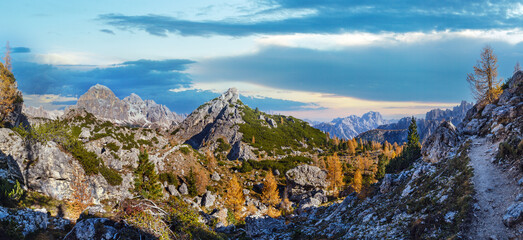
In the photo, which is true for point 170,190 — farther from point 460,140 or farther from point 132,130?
point 460,140

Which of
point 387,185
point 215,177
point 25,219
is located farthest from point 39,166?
point 215,177

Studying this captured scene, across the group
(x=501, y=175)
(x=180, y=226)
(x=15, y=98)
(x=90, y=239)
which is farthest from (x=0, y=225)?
(x=15, y=98)

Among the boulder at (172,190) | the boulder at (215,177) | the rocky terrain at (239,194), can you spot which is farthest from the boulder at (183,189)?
the boulder at (215,177)

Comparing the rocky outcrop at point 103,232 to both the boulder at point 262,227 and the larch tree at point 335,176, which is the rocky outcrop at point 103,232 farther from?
the larch tree at point 335,176

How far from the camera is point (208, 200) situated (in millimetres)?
64250

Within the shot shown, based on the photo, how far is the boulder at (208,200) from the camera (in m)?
63.5

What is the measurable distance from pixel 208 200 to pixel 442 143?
168ft

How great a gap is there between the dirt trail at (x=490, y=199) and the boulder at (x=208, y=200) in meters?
54.5

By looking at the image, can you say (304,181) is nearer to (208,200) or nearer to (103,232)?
(208,200)

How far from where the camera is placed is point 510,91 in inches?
1415

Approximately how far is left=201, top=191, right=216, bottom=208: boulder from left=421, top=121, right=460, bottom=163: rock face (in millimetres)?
48145

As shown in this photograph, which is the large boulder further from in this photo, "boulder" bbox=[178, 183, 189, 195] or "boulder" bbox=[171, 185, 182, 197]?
"boulder" bbox=[171, 185, 182, 197]

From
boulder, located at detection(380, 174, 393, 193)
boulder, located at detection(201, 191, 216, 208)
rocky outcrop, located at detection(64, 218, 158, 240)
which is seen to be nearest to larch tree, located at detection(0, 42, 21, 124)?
boulder, located at detection(201, 191, 216, 208)

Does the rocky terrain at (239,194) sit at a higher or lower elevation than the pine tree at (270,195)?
higher
